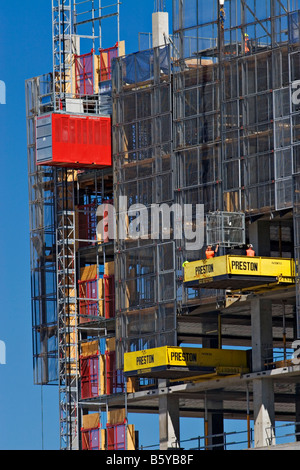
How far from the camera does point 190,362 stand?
105m

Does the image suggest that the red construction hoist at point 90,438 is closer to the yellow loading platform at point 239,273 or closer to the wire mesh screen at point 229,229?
the yellow loading platform at point 239,273

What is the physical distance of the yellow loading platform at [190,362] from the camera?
10431 centimetres

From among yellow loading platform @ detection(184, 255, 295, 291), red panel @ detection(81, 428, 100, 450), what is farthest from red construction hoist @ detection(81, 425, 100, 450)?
yellow loading platform @ detection(184, 255, 295, 291)

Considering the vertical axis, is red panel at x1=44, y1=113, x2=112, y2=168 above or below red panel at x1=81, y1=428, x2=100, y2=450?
above

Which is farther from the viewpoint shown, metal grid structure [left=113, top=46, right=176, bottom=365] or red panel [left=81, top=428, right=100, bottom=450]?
red panel [left=81, top=428, right=100, bottom=450]

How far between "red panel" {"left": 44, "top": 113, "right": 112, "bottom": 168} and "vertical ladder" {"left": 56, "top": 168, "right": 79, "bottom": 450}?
4631 mm

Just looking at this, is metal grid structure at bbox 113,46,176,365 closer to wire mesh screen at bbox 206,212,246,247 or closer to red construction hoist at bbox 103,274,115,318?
red construction hoist at bbox 103,274,115,318

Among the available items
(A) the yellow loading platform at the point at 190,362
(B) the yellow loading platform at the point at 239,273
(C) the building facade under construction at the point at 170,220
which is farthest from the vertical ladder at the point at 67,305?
(B) the yellow loading platform at the point at 239,273

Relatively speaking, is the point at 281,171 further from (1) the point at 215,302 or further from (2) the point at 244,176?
(1) the point at 215,302

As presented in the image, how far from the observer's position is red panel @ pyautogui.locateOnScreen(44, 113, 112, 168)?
4498 inches

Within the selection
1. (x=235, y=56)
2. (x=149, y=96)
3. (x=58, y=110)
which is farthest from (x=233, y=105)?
(x=58, y=110)

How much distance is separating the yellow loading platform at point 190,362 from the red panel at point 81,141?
15.1 metres

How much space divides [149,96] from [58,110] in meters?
8.90

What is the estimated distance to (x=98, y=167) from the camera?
380 ft
